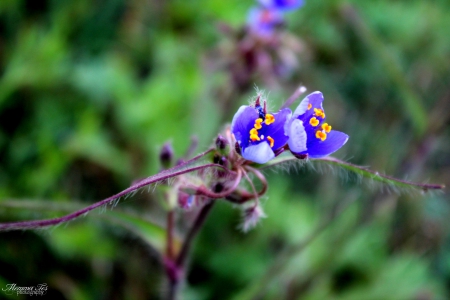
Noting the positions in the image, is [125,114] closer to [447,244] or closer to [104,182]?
[104,182]

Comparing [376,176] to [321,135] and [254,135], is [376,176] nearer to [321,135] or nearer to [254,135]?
[321,135]

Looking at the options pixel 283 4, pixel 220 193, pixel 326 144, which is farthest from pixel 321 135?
pixel 283 4

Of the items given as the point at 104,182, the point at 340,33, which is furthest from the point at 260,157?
the point at 340,33

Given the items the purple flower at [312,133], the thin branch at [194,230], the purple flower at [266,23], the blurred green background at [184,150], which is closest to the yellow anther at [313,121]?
the purple flower at [312,133]

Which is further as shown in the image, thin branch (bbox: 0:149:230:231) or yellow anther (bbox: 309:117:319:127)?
yellow anther (bbox: 309:117:319:127)

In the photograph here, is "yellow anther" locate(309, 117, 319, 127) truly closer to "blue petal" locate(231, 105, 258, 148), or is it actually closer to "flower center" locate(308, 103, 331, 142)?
"flower center" locate(308, 103, 331, 142)

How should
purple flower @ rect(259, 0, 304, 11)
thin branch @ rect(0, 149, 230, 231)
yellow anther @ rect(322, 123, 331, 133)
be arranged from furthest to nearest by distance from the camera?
purple flower @ rect(259, 0, 304, 11) → yellow anther @ rect(322, 123, 331, 133) → thin branch @ rect(0, 149, 230, 231)

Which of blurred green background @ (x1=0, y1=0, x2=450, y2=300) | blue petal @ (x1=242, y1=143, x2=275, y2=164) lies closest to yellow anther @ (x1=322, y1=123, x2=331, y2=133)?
blue petal @ (x1=242, y1=143, x2=275, y2=164)
